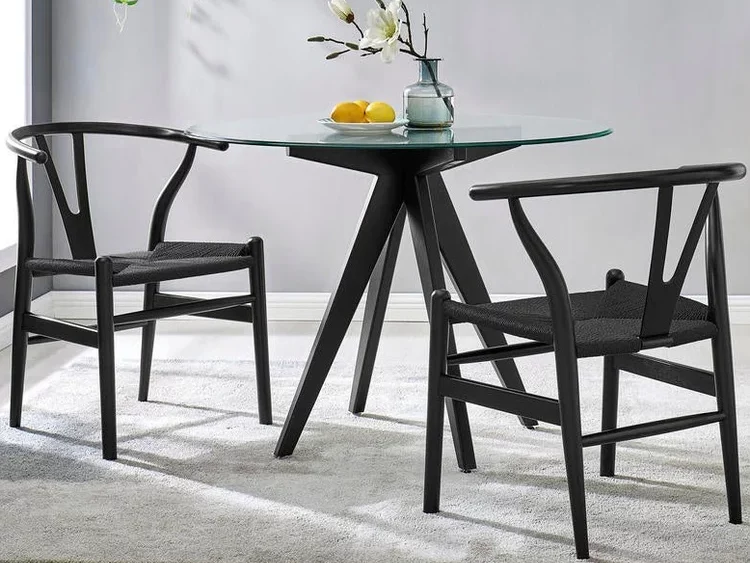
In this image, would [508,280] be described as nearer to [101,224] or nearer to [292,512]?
[101,224]

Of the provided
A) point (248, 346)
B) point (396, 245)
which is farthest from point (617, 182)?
point (248, 346)

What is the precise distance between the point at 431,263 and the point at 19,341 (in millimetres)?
1100

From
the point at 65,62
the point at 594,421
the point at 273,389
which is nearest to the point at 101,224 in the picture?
the point at 65,62

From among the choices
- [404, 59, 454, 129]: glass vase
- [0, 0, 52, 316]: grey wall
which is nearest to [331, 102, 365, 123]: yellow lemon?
[404, 59, 454, 129]: glass vase

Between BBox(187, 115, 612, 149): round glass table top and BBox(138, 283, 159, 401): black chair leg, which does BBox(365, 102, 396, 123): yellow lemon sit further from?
BBox(138, 283, 159, 401): black chair leg

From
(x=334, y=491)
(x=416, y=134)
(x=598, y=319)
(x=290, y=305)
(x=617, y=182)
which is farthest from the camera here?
(x=290, y=305)

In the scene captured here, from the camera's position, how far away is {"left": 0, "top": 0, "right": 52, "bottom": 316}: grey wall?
4.06 m

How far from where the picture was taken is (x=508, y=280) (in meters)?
4.33

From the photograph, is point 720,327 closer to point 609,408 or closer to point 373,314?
point 609,408

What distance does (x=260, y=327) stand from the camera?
2969 millimetres

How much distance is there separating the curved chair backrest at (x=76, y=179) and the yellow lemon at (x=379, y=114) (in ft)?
1.40

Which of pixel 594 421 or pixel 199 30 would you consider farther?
pixel 199 30

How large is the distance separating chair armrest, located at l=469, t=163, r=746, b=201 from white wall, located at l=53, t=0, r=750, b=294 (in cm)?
216

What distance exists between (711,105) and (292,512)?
2.53 m
